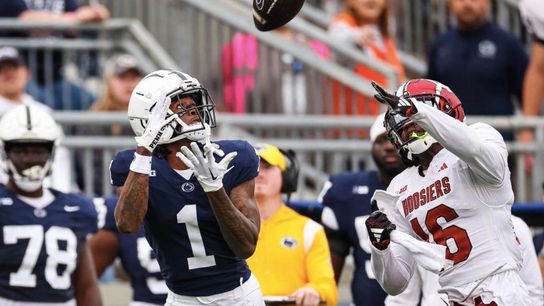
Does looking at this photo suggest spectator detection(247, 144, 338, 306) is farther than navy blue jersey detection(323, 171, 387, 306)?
No

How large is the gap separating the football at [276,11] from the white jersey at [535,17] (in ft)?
12.2

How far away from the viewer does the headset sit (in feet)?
29.4

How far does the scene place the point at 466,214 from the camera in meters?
6.86

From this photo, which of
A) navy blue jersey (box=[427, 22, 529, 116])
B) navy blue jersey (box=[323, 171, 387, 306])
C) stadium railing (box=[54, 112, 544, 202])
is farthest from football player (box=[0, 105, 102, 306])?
navy blue jersey (box=[427, 22, 529, 116])

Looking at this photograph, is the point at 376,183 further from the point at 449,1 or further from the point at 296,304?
the point at 449,1

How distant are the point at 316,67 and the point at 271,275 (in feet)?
9.78

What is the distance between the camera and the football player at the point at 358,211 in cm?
890

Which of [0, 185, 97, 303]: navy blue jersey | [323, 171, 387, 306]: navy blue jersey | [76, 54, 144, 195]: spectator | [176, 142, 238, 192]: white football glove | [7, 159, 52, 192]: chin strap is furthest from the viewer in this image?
[76, 54, 144, 195]: spectator

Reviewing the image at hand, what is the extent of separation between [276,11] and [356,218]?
197cm

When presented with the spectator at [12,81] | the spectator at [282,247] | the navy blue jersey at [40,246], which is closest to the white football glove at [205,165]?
the spectator at [282,247]

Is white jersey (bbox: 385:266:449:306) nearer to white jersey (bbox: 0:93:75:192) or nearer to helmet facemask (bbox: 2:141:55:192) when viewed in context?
helmet facemask (bbox: 2:141:55:192)

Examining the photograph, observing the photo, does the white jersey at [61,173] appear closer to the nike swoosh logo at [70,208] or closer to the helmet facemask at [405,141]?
the nike swoosh logo at [70,208]

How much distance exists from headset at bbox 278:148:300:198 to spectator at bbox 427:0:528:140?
246 cm

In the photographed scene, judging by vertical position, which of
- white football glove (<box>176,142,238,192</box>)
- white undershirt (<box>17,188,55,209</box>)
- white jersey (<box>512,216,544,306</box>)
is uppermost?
white football glove (<box>176,142,238,192</box>)
